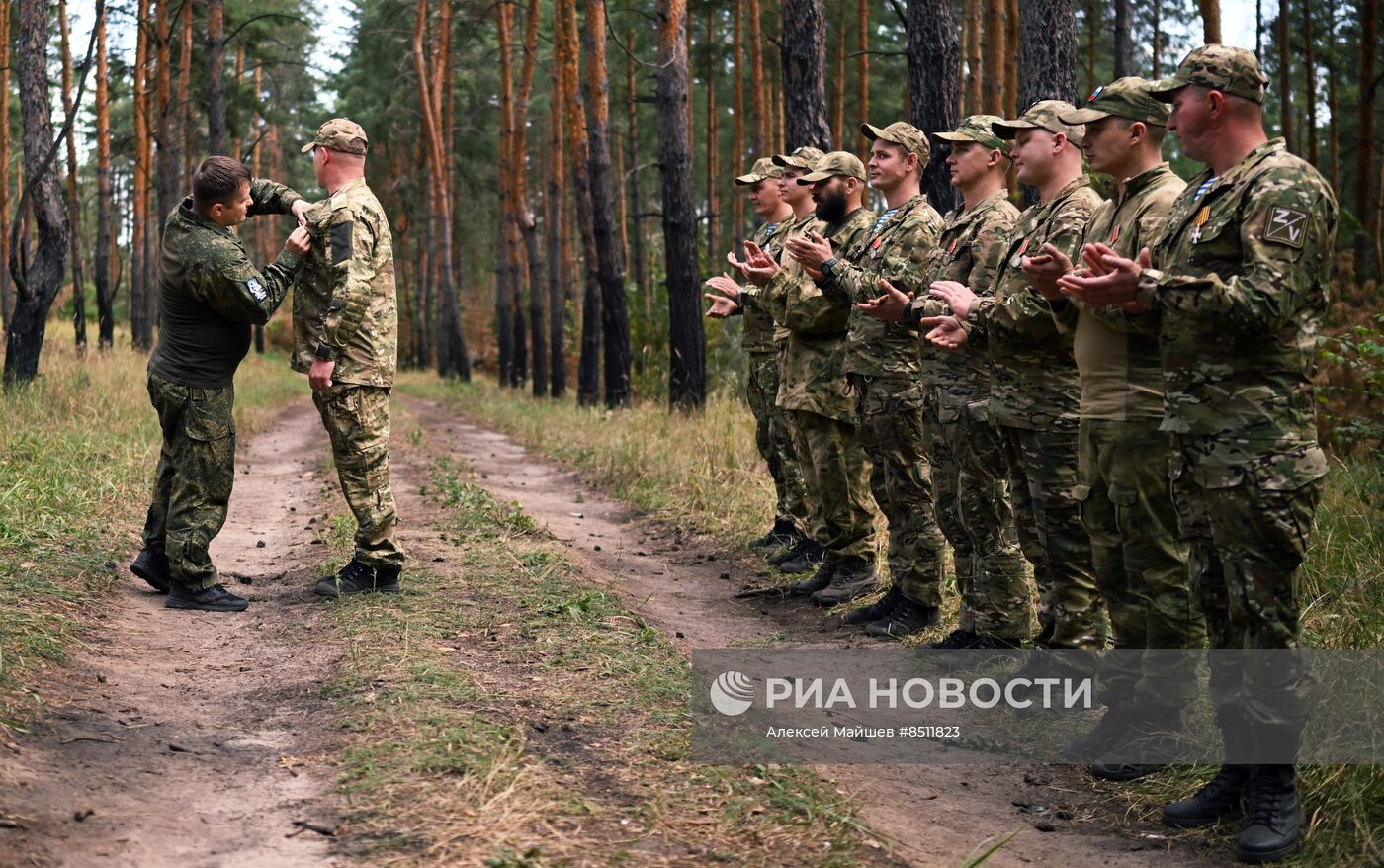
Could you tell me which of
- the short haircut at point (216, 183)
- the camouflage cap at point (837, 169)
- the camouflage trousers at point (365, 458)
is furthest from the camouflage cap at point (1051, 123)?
the short haircut at point (216, 183)

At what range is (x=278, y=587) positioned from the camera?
7.27 metres

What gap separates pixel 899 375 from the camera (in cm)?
661

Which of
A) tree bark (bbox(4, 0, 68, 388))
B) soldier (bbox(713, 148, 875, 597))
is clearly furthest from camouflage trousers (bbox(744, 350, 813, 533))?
tree bark (bbox(4, 0, 68, 388))

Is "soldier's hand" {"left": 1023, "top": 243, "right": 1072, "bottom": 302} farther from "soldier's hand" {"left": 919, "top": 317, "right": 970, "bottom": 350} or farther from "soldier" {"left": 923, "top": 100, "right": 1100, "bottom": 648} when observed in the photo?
"soldier's hand" {"left": 919, "top": 317, "right": 970, "bottom": 350}

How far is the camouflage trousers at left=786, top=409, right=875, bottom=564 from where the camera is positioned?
7395 millimetres

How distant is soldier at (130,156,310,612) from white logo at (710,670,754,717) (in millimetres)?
2979

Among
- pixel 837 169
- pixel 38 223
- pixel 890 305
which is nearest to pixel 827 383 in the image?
pixel 837 169

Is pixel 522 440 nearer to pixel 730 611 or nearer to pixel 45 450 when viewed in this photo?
pixel 45 450

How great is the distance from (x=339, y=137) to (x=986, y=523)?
12.9ft

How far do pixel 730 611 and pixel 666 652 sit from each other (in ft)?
5.08

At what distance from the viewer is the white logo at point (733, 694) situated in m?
4.96

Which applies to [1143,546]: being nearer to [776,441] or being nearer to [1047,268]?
[1047,268]

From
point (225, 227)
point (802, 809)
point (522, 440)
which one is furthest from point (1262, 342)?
point (522, 440)

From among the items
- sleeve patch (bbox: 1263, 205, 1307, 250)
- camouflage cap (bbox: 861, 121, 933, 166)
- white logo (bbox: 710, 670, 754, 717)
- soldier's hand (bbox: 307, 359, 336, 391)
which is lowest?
white logo (bbox: 710, 670, 754, 717)
